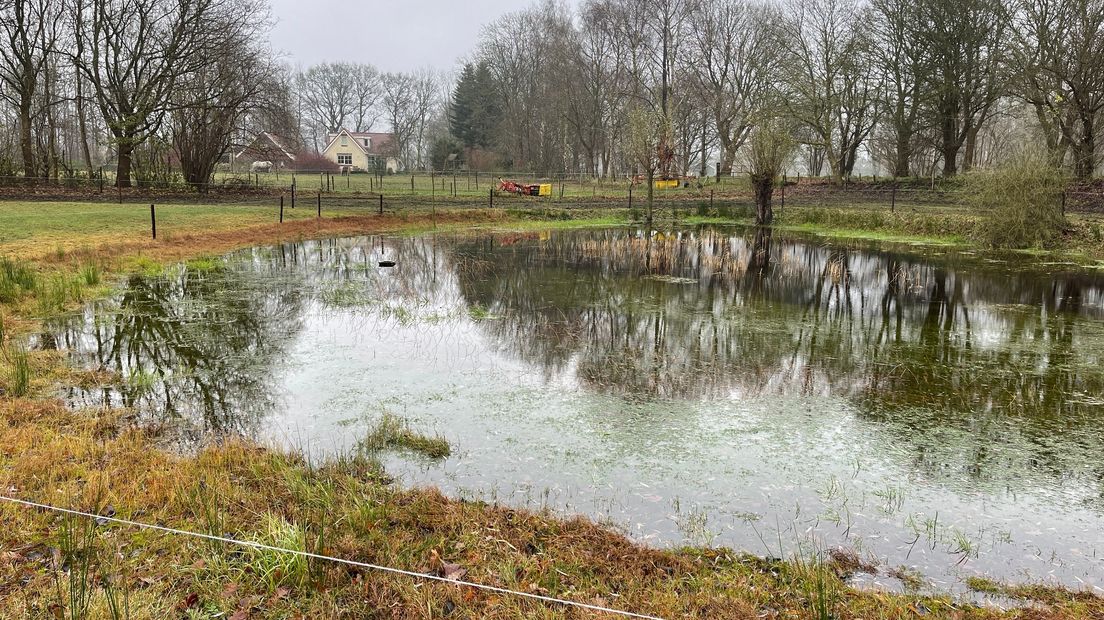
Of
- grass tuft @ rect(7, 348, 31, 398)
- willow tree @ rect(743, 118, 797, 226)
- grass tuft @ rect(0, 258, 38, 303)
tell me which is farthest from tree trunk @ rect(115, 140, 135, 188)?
grass tuft @ rect(7, 348, 31, 398)

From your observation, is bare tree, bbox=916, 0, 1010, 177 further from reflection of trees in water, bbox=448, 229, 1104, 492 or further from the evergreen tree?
the evergreen tree

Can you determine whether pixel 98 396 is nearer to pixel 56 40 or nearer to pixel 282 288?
pixel 282 288

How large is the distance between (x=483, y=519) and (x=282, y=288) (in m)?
10.5

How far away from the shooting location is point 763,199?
29250 mm

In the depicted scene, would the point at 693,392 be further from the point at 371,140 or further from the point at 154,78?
the point at 371,140

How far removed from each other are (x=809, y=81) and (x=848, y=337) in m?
36.7

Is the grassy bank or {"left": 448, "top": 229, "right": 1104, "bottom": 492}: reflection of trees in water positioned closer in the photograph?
the grassy bank

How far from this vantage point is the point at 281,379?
26.1ft

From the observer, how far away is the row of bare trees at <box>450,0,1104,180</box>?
30.4 m

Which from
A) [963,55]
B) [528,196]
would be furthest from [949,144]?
[528,196]

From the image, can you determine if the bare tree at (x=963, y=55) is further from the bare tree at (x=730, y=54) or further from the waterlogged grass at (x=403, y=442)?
the waterlogged grass at (x=403, y=442)

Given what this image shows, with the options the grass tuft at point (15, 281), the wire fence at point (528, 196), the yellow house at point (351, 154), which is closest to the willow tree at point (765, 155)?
the wire fence at point (528, 196)

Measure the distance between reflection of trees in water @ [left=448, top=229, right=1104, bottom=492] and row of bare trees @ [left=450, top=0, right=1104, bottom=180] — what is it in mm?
11157

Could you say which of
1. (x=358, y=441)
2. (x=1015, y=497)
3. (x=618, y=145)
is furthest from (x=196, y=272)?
(x=618, y=145)
